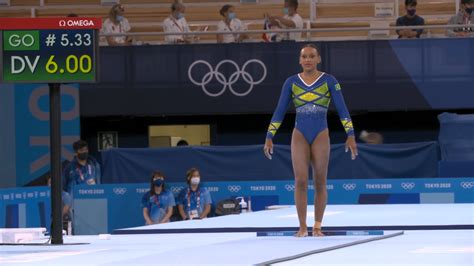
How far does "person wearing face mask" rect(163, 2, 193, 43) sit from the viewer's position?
1953 centimetres

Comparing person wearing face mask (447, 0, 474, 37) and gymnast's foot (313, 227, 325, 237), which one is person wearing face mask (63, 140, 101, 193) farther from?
gymnast's foot (313, 227, 325, 237)

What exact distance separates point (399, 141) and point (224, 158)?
4672mm

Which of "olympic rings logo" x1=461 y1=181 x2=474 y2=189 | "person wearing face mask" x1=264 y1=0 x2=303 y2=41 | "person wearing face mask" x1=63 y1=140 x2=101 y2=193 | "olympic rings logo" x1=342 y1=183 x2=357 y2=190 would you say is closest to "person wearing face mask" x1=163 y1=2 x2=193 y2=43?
"person wearing face mask" x1=264 y1=0 x2=303 y2=41

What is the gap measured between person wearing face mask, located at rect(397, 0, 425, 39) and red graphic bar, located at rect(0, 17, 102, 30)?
36.4ft

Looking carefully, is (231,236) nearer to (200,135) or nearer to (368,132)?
(368,132)

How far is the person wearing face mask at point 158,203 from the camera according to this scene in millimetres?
15586

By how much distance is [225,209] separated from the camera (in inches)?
602

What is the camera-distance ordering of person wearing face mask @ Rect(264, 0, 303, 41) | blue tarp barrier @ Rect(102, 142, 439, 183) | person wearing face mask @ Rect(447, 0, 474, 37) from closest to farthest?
A: blue tarp barrier @ Rect(102, 142, 439, 183) < person wearing face mask @ Rect(447, 0, 474, 37) < person wearing face mask @ Rect(264, 0, 303, 41)

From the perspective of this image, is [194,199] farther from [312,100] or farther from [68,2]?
[68,2]

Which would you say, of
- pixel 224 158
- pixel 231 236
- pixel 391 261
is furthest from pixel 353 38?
pixel 391 261

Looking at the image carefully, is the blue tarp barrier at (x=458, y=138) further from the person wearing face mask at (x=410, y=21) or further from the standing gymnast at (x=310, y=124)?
the standing gymnast at (x=310, y=124)

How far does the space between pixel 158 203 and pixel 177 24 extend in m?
4.89

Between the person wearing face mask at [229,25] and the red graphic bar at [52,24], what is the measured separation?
10740 mm

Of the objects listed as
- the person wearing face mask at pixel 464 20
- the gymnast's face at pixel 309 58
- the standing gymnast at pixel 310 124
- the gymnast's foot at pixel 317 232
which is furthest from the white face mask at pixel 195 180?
the gymnast's face at pixel 309 58
